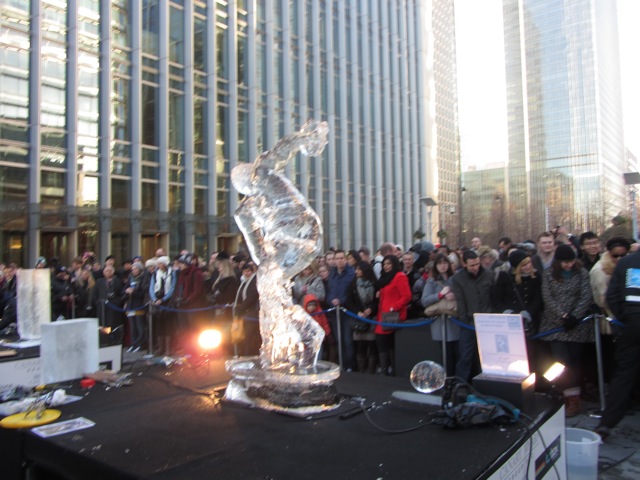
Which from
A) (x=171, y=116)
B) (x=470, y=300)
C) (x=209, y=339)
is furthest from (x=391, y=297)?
(x=171, y=116)

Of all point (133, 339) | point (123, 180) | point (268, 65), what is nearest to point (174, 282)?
point (133, 339)

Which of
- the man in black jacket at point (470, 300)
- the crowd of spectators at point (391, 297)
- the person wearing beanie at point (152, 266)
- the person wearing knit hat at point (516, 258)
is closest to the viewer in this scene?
the crowd of spectators at point (391, 297)

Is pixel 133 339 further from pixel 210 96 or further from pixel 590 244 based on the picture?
pixel 210 96

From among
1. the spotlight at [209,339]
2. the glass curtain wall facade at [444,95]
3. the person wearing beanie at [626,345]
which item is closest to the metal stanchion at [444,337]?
the person wearing beanie at [626,345]

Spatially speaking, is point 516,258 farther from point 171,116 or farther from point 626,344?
point 171,116

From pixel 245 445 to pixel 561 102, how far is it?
4204 inches

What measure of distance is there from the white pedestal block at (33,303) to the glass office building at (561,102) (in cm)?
7053

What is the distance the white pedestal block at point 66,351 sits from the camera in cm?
533

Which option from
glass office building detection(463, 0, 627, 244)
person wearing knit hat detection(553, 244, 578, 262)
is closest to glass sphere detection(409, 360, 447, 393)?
person wearing knit hat detection(553, 244, 578, 262)

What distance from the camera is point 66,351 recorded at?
5.39 meters

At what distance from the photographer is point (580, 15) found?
365ft

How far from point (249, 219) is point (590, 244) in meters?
4.83

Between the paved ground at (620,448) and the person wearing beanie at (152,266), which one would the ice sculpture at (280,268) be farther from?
the person wearing beanie at (152,266)

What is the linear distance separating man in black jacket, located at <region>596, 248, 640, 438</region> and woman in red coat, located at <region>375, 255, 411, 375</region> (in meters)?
3.18
